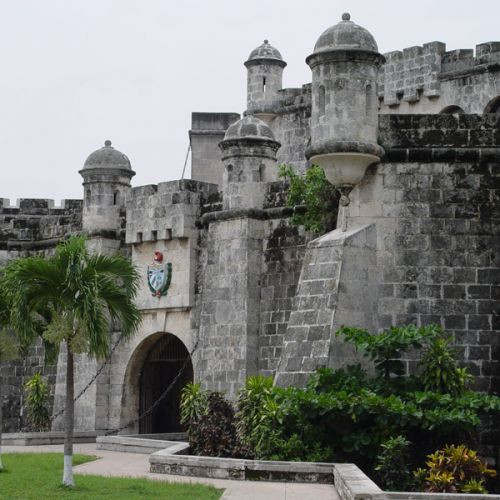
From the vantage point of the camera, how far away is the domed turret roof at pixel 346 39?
19.0m

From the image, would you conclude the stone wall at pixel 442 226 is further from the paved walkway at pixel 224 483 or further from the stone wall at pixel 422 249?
the paved walkway at pixel 224 483

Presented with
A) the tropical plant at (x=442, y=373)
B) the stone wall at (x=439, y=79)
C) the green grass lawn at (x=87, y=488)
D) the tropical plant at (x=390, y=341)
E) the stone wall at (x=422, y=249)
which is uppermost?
the stone wall at (x=439, y=79)

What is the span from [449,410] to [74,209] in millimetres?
14165

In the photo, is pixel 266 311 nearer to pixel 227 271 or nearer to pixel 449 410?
pixel 227 271

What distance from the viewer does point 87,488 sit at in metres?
16.0

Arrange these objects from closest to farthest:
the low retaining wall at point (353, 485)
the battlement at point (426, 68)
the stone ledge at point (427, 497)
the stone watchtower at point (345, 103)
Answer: the stone ledge at point (427, 497) < the low retaining wall at point (353, 485) < the stone watchtower at point (345, 103) < the battlement at point (426, 68)

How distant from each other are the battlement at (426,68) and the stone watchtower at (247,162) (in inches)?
265

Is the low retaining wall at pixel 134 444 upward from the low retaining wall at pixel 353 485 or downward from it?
downward

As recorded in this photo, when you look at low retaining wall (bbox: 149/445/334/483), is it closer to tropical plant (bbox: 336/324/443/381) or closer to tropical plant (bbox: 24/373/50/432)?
tropical plant (bbox: 336/324/443/381)

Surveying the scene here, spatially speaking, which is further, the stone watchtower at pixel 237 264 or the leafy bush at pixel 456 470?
the stone watchtower at pixel 237 264

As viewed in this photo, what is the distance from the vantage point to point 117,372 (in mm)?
26672

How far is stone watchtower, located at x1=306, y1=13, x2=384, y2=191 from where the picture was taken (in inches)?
746

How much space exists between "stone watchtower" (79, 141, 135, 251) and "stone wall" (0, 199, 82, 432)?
108cm

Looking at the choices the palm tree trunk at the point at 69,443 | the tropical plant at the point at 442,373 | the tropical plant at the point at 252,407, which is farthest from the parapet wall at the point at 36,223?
the tropical plant at the point at 442,373
